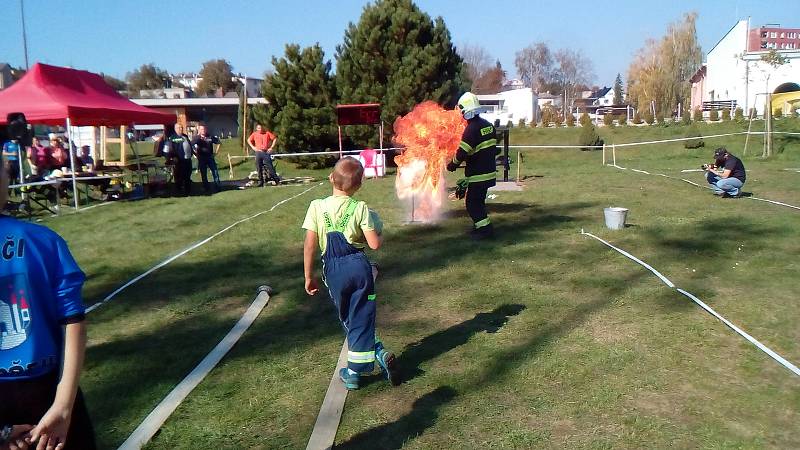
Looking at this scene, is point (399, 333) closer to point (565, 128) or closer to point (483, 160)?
point (483, 160)

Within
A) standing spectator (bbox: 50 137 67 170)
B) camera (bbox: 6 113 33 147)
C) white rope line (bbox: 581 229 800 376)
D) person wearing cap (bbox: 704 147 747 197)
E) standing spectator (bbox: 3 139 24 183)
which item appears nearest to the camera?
white rope line (bbox: 581 229 800 376)

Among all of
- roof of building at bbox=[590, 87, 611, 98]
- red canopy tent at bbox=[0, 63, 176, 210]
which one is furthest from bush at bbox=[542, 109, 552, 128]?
roof of building at bbox=[590, 87, 611, 98]

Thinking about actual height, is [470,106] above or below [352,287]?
above

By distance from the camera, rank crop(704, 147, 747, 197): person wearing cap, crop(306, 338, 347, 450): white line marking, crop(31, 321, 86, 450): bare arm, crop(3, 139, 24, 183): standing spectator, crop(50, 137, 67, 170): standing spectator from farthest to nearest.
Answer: crop(50, 137, 67, 170): standing spectator, crop(3, 139, 24, 183): standing spectator, crop(704, 147, 747, 197): person wearing cap, crop(306, 338, 347, 450): white line marking, crop(31, 321, 86, 450): bare arm

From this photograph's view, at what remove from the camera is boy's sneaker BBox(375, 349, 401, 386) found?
4121mm

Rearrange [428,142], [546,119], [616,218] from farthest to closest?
[546,119] → [428,142] → [616,218]

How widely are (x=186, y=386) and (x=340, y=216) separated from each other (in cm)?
165

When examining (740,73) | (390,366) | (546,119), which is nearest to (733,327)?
(390,366)

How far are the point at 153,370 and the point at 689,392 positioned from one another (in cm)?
387

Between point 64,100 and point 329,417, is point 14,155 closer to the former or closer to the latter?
point 64,100

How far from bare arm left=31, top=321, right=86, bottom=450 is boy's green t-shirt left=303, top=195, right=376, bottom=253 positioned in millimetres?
2237

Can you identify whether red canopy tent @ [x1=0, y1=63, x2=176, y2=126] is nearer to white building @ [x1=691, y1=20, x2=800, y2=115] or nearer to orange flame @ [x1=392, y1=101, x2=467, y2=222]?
orange flame @ [x1=392, y1=101, x2=467, y2=222]

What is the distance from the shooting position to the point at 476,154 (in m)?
8.41

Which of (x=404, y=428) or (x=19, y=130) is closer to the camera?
(x=404, y=428)
